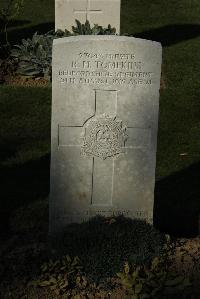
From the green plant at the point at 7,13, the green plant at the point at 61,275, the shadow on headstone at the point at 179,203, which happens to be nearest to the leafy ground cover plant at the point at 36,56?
the green plant at the point at 7,13

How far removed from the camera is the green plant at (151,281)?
546 centimetres

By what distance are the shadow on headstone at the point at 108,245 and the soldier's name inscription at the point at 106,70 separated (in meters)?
1.30

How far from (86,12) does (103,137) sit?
20.4 feet

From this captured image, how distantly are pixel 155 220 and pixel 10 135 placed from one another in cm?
302

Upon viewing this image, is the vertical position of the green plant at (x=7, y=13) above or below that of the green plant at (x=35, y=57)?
above

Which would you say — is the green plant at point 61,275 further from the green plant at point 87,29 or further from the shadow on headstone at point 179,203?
the green plant at point 87,29

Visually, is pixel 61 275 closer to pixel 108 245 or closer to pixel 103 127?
pixel 108 245

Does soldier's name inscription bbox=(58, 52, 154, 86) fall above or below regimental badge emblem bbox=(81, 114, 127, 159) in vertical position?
above

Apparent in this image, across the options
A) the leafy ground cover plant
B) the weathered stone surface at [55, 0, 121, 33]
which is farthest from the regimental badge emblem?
the weathered stone surface at [55, 0, 121, 33]

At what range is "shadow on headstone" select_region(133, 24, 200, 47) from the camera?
A: 13.8 metres

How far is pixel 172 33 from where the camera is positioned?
563 inches

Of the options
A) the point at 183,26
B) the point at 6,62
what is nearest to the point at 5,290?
the point at 6,62

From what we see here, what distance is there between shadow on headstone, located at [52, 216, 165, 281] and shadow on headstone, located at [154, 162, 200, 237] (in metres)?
0.70

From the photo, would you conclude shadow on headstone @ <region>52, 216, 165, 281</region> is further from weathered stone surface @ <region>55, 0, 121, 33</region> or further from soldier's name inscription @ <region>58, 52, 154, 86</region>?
weathered stone surface @ <region>55, 0, 121, 33</region>
